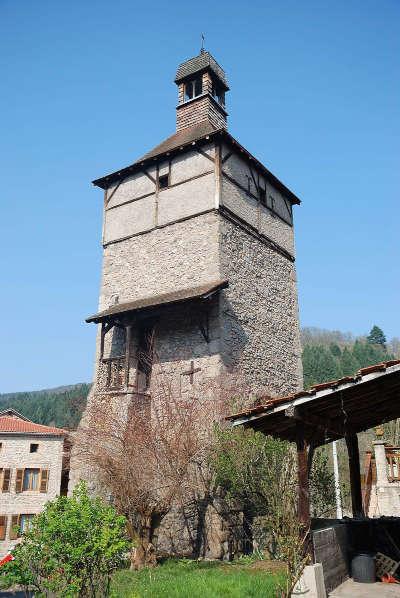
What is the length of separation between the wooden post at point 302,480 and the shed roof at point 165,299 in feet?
20.0

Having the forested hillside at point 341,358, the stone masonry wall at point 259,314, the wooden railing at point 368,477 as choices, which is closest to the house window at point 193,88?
the stone masonry wall at point 259,314

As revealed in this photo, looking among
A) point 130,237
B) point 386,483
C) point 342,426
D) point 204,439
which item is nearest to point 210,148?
point 130,237

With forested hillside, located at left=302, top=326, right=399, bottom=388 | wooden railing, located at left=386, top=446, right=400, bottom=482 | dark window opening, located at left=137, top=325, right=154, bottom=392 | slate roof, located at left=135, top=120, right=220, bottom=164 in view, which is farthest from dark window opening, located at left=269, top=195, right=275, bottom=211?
forested hillside, located at left=302, top=326, right=399, bottom=388

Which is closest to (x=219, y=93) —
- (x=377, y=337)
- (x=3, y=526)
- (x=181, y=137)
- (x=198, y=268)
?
(x=181, y=137)

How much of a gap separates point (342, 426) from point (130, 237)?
10016 millimetres

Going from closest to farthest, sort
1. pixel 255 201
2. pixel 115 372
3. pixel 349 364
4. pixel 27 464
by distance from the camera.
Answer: pixel 115 372
pixel 255 201
pixel 27 464
pixel 349 364

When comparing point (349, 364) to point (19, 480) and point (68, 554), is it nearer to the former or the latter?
point (19, 480)

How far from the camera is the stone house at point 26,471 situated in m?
19.3

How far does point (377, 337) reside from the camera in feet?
232

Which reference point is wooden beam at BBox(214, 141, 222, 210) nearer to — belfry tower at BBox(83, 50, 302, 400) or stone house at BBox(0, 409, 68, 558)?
belfry tower at BBox(83, 50, 302, 400)

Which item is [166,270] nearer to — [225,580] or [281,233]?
[281,233]

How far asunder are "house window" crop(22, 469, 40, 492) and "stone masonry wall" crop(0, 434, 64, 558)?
167mm

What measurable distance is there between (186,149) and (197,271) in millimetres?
4152

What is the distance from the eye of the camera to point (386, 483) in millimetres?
12578
